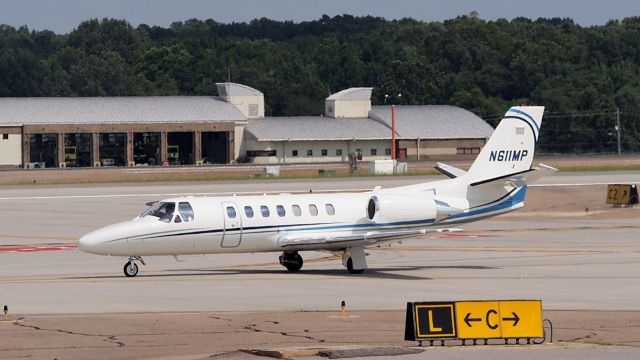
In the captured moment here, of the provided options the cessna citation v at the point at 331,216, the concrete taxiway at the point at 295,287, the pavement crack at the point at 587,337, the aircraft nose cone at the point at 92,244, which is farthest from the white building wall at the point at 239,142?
the pavement crack at the point at 587,337

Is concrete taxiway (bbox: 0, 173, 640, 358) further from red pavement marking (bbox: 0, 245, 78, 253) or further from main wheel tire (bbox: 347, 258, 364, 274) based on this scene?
main wheel tire (bbox: 347, 258, 364, 274)

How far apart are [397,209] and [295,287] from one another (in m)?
5.49

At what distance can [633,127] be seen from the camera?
6688 inches

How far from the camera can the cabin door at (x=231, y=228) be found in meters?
39.8

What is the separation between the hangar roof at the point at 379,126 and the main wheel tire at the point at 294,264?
91803 millimetres

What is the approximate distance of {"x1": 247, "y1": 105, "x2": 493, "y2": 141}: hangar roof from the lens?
449 feet

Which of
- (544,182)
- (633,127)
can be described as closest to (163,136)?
(544,182)

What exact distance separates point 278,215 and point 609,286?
32.8ft

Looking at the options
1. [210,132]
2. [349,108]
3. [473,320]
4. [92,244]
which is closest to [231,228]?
[92,244]

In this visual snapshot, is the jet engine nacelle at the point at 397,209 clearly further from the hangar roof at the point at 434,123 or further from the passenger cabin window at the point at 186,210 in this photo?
the hangar roof at the point at 434,123

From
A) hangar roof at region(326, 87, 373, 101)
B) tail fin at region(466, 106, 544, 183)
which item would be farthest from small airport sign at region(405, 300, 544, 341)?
hangar roof at region(326, 87, 373, 101)

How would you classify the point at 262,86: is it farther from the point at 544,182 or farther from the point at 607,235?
the point at 607,235

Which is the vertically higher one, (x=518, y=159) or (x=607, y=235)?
(x=518, y=159)

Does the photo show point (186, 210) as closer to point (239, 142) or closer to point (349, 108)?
point (239, 142)
